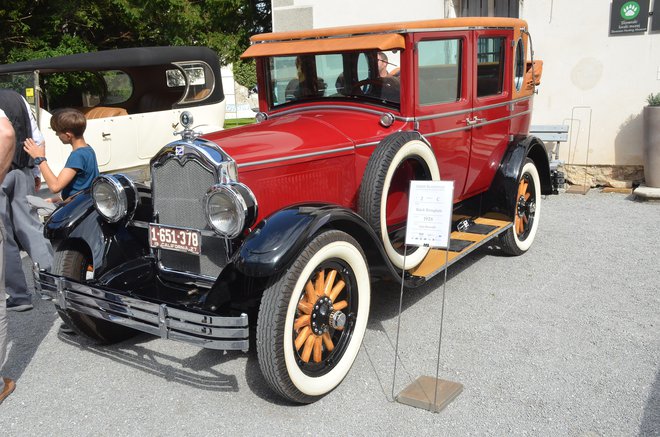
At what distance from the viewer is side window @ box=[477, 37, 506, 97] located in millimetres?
4754

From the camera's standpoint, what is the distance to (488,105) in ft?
16.0

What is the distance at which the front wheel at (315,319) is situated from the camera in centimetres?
291

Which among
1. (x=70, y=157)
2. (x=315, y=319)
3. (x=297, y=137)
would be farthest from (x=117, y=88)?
(x=315, y=319)

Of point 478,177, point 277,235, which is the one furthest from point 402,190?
point 277,235

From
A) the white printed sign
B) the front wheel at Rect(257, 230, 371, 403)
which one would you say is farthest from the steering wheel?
the front wheel at Rect(257, 230, 371, 403)

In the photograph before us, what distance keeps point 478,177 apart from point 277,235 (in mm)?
2522

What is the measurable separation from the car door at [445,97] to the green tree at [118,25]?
1250 cm

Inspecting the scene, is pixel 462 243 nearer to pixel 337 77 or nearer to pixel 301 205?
pixel 337 77

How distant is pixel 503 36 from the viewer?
5020 millimetres

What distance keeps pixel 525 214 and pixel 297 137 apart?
8.93 feet

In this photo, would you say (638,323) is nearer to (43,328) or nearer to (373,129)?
(373,129)

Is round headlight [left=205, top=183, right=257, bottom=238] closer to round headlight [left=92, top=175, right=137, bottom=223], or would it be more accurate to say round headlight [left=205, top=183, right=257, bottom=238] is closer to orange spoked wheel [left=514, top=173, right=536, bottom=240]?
round headlight [left=92, top=175, right=137, bottom=223]

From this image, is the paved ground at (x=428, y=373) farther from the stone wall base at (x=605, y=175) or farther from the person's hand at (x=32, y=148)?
the stone wall base at (x=605, y=175)

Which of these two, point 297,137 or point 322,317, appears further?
point 297,137
